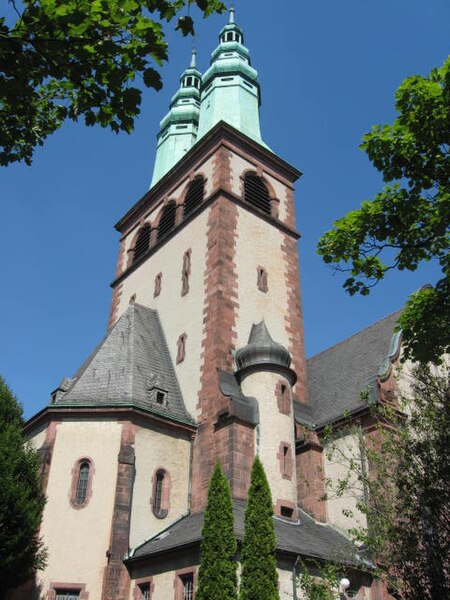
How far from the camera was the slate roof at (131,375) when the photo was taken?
73.2ft

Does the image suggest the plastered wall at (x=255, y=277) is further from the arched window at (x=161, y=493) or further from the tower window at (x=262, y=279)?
the arched window at (x=161, y=493)

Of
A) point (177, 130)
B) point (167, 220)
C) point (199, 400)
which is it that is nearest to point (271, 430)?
point (199, 400)

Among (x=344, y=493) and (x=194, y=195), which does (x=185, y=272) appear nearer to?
(x=194, y=195)

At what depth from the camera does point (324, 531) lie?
21250 millimetres

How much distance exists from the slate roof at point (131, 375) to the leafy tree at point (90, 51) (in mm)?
14381

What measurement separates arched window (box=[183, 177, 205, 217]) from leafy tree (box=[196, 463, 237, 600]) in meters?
17.3

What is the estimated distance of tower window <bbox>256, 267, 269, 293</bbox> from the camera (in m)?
27.8

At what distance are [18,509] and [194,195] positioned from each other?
60.8ft

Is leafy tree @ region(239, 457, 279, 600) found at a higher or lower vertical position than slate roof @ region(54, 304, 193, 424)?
lower

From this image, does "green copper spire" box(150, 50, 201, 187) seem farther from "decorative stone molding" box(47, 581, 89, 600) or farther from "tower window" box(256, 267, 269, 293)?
"decorative stone molding" box(47, 581, 89, 600)

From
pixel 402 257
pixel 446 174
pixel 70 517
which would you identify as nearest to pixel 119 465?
pixel 70 517

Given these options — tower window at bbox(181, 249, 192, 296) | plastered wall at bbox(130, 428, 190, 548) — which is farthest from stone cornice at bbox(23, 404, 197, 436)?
tower window at bbox(181, 249, 192, 296)

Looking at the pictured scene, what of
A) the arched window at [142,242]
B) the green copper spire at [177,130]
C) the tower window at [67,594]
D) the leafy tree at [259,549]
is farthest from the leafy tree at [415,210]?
the green copper spire at [177,130]

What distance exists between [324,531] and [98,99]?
1731 centimetres
